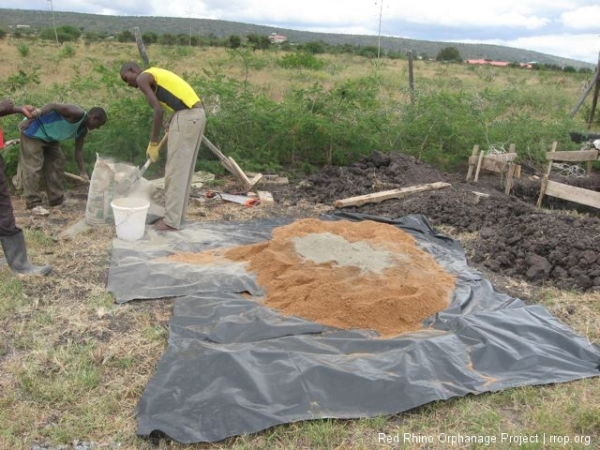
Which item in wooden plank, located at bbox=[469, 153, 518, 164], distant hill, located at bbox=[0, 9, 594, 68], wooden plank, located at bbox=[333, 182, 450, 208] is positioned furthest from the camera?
distant hill, located at bbox=[0, 9, 594, 68]

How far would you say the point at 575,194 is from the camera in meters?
5.96

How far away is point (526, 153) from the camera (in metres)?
8.45

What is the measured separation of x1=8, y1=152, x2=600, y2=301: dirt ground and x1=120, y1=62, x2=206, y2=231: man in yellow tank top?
66cm

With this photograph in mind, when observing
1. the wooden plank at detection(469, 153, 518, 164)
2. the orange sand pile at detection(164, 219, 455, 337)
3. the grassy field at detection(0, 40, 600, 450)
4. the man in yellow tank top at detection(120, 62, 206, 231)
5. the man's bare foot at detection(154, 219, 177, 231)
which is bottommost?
the grassy field at detection(0, 40, 600, 450)

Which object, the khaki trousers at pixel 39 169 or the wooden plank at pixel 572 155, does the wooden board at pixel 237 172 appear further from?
the wooden plank at pixel 572 155

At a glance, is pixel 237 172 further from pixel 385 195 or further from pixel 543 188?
pixel 543 188

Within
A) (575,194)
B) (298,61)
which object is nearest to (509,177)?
(575,194)

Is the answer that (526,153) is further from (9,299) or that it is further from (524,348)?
(9,299)

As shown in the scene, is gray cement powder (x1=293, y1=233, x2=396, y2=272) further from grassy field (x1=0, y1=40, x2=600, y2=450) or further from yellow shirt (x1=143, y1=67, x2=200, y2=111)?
yellow shirt (x1=143, y1=67, x2=200, y2=111)

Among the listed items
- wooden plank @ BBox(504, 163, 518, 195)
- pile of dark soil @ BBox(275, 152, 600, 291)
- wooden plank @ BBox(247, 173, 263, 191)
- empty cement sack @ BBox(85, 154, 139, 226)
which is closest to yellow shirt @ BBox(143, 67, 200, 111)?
empty cement sack @ BBox(85, 154, 139, 226)

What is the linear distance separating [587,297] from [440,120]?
442 cm

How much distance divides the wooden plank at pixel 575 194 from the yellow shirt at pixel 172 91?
4.21m

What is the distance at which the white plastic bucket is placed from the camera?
15.6 feet

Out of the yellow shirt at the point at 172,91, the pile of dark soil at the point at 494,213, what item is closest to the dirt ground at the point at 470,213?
the pile of dark soil at the point at 494,213
